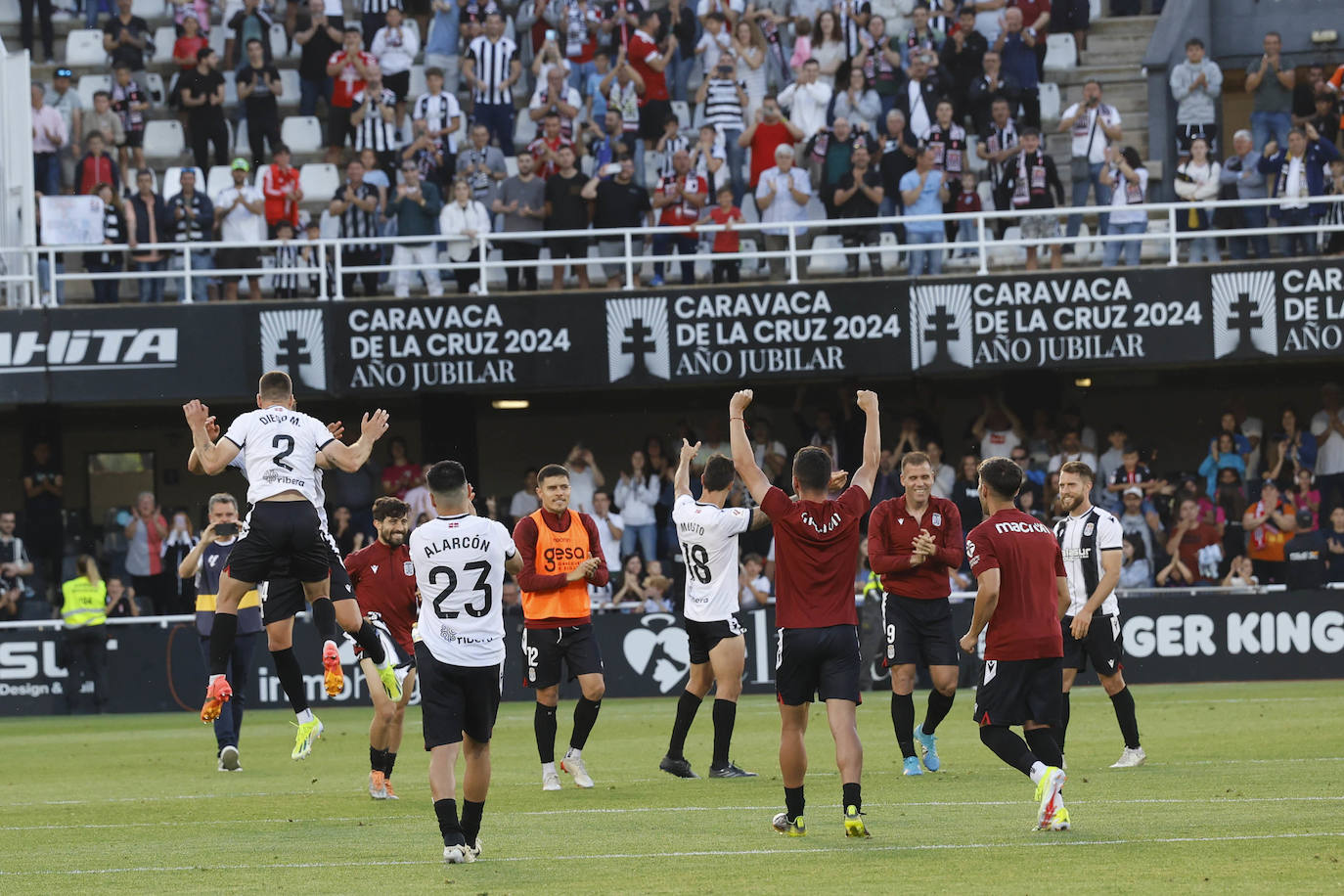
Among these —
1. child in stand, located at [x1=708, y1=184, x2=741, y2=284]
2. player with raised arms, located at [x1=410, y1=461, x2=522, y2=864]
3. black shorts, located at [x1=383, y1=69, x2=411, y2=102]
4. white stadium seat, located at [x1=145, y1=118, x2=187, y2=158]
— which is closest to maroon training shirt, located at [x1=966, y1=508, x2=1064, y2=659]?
player with raised arms, located at [x1=410, y1=461, x2=522, y2=864]

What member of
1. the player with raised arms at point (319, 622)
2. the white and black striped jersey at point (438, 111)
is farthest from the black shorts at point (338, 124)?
the player with raised arms at point (319, 622)

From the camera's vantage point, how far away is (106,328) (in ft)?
80.6

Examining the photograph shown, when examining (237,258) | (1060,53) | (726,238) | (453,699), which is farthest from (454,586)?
(1060,53)

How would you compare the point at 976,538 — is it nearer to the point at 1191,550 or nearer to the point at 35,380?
the point at 1191,550

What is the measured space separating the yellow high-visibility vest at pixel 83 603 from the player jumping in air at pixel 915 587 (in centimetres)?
1276

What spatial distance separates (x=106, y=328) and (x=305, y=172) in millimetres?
4314

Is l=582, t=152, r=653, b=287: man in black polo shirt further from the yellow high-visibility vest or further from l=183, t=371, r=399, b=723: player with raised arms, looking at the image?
l=183, t=371, r=399, b=723: player with raised arms

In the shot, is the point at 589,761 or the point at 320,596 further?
the point at 589,761

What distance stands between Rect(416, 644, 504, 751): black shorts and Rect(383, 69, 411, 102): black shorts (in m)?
19.2

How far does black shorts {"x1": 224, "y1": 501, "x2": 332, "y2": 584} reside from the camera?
1245cm

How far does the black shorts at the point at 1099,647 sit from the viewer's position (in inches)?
529

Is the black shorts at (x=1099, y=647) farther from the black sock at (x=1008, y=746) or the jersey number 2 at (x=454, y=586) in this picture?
the jersey number 2 at (x=454, y=586)

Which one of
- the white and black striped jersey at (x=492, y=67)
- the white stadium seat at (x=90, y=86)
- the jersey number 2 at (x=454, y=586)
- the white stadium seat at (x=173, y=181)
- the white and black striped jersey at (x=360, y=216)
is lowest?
the jersey number 2 at (x=454, y=586)

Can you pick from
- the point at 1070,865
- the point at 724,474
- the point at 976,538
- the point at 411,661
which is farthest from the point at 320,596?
the point at 1070,865
